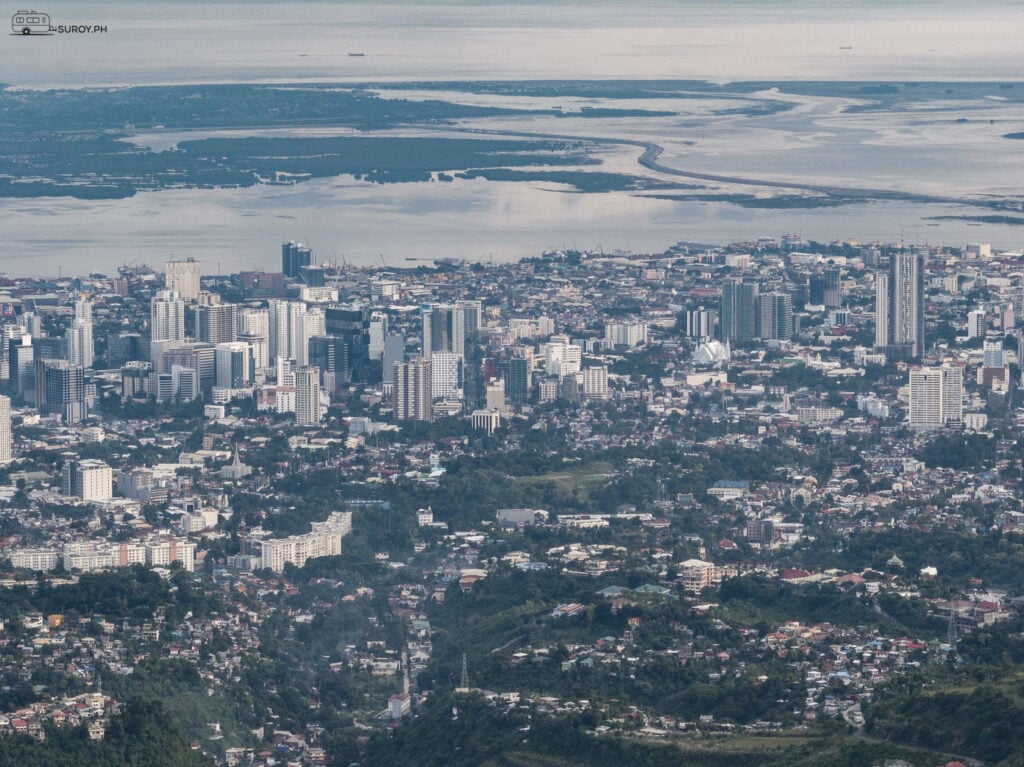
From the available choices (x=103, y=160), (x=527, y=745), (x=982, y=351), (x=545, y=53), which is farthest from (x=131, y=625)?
(x=545, y=53)

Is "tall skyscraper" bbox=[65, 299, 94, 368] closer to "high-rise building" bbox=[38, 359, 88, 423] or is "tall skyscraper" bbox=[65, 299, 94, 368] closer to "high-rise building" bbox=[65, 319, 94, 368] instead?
"high-rise building" bbox=[65, 319, 94, 368]

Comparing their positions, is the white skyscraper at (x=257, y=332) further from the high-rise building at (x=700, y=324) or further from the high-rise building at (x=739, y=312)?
the high-rise building at (x=739, y=312)

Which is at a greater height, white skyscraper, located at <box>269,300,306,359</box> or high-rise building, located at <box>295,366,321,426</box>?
white skyscraper, located at <box>269,300,306,359</box>

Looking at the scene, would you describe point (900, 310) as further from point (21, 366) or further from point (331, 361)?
point (21, 366)

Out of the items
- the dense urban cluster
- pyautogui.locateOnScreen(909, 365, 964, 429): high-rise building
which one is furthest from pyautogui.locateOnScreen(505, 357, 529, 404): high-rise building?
pyautogui.locateOnScreen(909, 365, 964, 429): high-rise building

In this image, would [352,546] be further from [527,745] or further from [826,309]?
[826,309]
